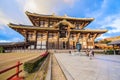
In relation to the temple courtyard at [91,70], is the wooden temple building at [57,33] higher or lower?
higher

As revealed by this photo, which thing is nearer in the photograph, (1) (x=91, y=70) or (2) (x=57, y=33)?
(1) (x=91, y=70)

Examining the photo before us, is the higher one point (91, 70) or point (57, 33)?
point (57, 33)

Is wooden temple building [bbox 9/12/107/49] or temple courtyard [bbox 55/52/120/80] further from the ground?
→ wooden temple building [bbox 9/12/107/49]

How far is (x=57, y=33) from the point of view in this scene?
44.2 m

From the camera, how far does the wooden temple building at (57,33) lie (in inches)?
1672

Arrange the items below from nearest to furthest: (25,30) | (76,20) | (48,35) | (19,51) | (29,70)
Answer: (29,70) → (19,51) → (25,30) → (48,35) → (76,20)

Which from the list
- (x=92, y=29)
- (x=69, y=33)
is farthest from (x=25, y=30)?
(x=92, y=29)

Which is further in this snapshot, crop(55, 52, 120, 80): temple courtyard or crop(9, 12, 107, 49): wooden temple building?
crop(9, 12, 107, 49): wooden temple building

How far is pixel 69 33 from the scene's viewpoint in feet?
144

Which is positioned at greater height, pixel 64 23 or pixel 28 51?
pixel 64 23

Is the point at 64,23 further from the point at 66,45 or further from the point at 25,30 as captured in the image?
the point at 25,30

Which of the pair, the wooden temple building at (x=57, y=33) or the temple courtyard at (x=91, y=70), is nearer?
the temple courtyard at (x=91, y=70)

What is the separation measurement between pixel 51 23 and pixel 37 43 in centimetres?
819

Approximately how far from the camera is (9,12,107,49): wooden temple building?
42.5 metres
